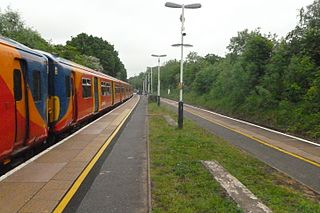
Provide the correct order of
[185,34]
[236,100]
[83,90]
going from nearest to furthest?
[83,90], [185,34], [236,100]

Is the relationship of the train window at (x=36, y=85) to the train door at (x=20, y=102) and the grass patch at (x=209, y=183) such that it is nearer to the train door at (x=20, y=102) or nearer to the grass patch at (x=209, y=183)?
the train door at (x=20, y=102)

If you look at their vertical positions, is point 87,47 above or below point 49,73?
above

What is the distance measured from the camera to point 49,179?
929 cm

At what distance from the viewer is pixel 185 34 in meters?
22.8

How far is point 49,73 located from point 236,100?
2668 cm

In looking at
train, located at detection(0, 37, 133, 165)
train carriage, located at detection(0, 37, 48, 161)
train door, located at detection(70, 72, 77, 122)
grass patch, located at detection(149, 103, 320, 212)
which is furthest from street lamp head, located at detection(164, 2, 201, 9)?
train carriage, located at detection(0, 37, 48, 161)

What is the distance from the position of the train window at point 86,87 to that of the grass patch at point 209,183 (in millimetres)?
7394

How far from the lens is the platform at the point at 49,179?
745 cm

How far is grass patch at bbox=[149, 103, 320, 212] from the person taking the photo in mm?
7768

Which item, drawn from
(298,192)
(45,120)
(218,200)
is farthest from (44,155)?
(298,192)

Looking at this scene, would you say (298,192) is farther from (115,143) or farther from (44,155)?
(115,143)

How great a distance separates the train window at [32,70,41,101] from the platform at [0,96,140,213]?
1673 mm

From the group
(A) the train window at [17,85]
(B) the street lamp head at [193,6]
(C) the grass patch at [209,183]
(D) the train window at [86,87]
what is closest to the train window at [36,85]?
(A) the train window at [17,85]

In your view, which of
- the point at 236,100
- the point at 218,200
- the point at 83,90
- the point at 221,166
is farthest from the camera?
the point at 236,100
